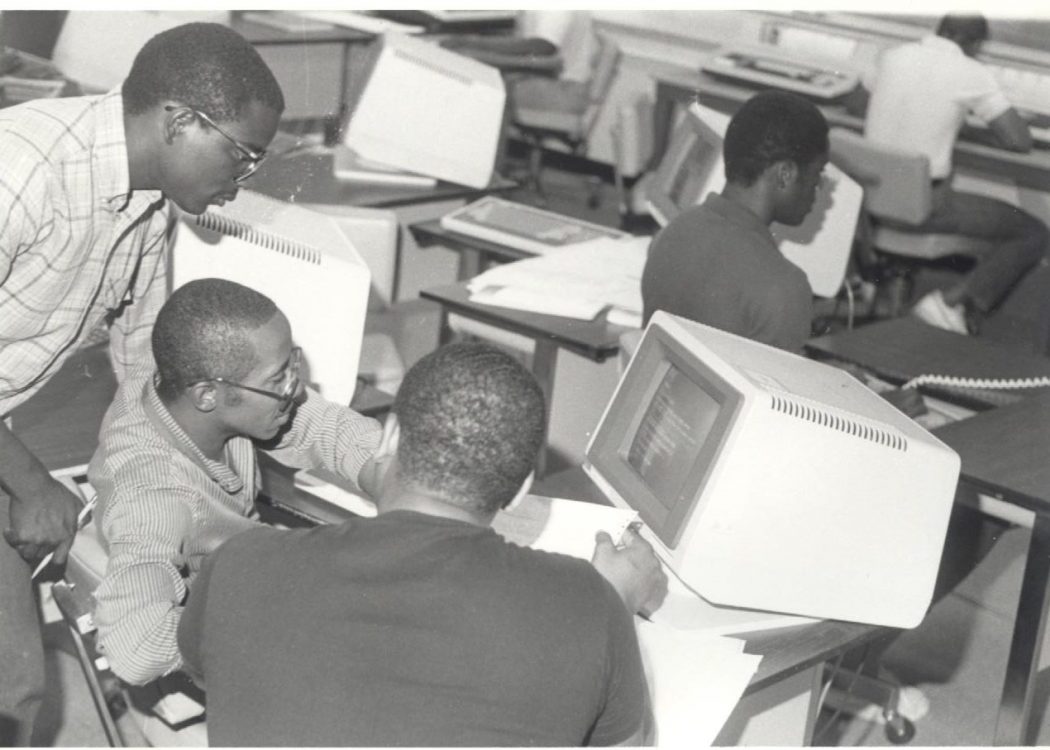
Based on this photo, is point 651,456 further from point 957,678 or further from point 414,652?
point 957,678

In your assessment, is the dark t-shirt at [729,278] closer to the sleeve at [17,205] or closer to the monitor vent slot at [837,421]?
the monitor vent slot at [837,421]

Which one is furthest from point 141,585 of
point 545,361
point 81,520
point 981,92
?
point 981,92

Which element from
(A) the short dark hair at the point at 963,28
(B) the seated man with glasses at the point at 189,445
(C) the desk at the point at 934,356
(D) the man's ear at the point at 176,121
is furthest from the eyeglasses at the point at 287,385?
(A) the short dark hair at the point at 963,28

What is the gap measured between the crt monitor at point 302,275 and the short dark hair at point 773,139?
906mm

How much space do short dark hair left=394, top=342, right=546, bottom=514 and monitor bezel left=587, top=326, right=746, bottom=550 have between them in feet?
1.45

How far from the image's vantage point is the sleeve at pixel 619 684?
120cm

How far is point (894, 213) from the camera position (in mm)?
4316

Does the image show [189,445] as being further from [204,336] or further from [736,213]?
[736,213]

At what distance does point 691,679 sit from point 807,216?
6.27ft

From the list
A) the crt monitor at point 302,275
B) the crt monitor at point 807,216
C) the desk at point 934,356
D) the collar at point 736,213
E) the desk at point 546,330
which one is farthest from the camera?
the crt monitor at point 807,216

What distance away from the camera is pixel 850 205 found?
319 centimetres

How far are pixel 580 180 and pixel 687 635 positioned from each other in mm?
5505

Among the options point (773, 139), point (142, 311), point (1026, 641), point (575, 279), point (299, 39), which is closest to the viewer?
point (142, 311)

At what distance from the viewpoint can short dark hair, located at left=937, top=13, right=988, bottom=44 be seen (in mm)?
4656
